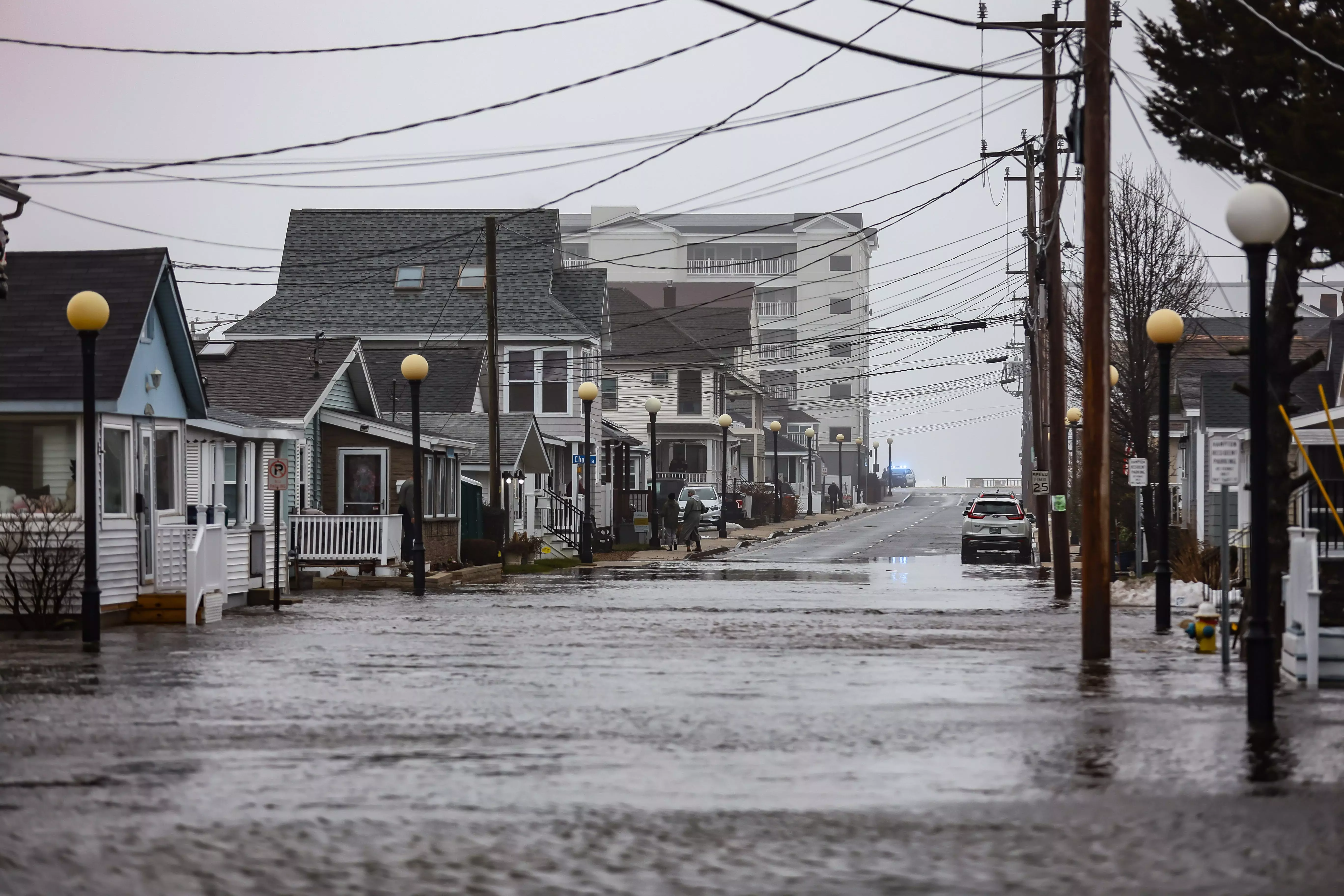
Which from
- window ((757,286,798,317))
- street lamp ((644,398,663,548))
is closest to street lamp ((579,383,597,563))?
street lamp ((644,398,663,548))

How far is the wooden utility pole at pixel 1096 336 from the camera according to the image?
17984 mm

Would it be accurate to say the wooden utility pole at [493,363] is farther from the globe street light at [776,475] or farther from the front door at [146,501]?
the globe street light at [776,475]

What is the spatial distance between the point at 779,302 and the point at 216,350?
10535 centimetres

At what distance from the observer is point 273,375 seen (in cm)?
3912

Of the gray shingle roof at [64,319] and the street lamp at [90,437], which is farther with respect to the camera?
the gray shingle roof at [64,319]

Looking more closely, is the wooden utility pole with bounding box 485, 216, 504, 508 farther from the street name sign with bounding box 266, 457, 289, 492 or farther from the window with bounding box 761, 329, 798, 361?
the window with bounding box 761, 329, 798, 361

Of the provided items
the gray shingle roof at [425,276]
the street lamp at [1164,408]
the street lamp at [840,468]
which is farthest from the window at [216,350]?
the street lamp at [840,468]

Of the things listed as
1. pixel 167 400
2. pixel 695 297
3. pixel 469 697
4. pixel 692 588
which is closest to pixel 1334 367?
pixel 692 588

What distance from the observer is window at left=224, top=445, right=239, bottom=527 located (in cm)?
3170

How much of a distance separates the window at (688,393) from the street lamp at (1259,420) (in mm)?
67374

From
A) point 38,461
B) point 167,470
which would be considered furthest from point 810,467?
point 38,461

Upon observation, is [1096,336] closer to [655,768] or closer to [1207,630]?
[1207,630]

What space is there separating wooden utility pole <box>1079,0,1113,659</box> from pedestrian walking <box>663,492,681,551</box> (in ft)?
121

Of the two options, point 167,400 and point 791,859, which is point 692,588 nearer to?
point 167,400
